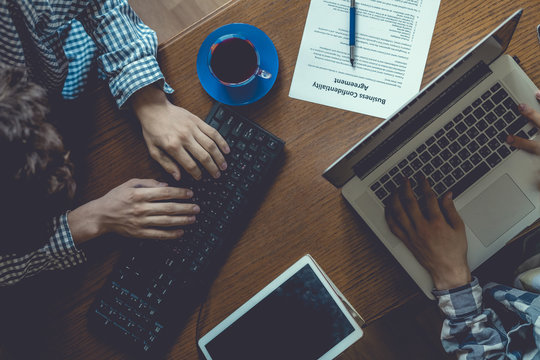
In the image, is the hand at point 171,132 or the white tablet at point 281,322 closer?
the white tablet at point 281,322

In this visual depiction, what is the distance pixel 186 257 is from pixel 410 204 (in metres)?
0.44

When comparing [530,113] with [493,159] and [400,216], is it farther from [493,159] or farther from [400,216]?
[400,216]

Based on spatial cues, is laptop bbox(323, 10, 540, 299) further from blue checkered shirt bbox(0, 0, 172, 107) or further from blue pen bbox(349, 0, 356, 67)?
blue checkered shirt bbox(0, 0, 172, 107)

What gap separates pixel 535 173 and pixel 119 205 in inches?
31.2

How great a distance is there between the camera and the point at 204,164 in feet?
2.67

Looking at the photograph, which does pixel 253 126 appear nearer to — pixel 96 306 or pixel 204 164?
pixel 204 164

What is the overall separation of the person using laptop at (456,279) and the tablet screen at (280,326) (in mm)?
205

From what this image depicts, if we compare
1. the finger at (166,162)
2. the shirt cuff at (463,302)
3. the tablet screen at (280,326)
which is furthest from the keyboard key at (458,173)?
the finger at (166,162)

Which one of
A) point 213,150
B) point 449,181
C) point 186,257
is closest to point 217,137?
point 213,150

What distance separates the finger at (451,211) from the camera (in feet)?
2.56

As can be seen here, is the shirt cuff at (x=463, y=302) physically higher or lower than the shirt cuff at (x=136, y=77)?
lower

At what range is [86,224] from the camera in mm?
833

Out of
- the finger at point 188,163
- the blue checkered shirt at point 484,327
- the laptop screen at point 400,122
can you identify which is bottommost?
the blue checkered shirt at point 484,327

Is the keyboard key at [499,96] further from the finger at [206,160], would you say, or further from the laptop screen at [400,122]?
the finger at [206,160]
